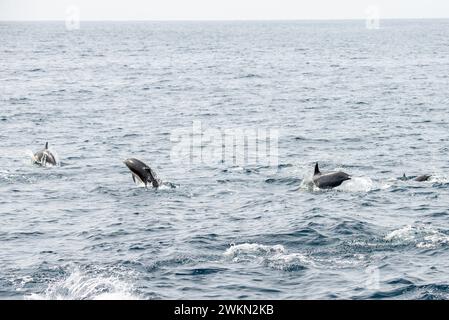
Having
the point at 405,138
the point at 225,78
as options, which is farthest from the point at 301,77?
the point at 405,138

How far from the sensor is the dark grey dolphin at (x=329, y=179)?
106 ft

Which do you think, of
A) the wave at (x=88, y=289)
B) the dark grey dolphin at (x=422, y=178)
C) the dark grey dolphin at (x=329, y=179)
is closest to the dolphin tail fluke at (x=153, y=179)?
the dark grey dolphin at (x=329, y=179)

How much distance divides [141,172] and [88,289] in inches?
511

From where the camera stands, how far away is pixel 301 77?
10169 cm

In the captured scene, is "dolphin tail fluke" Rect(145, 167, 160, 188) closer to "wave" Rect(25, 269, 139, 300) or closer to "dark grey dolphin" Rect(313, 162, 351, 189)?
"dark grey dolphin" Rect(313, 162, 351, 189)

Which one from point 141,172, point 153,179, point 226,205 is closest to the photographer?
point 226,205

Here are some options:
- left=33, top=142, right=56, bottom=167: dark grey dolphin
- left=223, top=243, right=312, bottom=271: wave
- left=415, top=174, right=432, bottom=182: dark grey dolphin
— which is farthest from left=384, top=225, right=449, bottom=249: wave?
left=33, top=142, right=56, bottom=167: dark grey dolphin

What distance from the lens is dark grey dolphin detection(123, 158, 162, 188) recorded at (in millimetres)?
31625

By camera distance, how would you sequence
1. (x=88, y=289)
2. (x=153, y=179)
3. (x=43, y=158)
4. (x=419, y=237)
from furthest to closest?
(x=43, y=158), (x=153, y=179), (x=419, y=237), (x=88, y=289)

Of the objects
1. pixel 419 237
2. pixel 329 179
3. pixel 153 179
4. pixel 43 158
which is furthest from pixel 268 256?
pixel 43 158

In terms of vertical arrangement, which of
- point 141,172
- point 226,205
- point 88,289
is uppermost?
point 141,172

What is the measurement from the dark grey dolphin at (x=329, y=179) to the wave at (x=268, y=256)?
9.20 meters

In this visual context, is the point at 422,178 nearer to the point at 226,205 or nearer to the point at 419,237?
the point at 226,205

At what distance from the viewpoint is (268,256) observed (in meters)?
22.5
